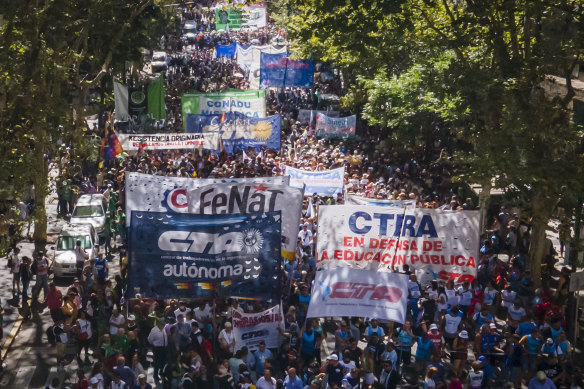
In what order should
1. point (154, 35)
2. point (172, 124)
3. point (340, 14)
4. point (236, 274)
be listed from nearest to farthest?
point (236, 274), point (340, 14), point (172, 124), point (154, 35)

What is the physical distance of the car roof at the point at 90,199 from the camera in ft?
86.1

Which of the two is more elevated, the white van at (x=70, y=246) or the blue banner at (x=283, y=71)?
the blue banner at (x=283, y=71)

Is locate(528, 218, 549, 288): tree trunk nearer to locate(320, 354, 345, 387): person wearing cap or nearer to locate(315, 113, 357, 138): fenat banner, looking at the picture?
locate(320, 354, 345, 387): person wearing cap

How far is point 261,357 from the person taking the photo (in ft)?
49.2

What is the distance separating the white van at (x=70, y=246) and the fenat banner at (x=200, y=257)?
6.64m

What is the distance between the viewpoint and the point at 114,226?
25.0 meters

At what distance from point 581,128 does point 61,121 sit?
41.9 feet

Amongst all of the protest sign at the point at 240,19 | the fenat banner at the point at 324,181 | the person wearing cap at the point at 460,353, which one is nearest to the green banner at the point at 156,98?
the fenat banner at the point at 324,181

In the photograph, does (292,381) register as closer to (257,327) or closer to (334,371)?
(334,371)

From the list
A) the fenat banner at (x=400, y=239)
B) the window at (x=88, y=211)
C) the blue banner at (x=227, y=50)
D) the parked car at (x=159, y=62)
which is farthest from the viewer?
the parked car at (x=159, y=62)

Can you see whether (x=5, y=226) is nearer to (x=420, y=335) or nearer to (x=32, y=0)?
(x=32, y=0)

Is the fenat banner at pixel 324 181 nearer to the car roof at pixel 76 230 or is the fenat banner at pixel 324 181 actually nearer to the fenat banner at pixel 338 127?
the car roof at pixel 76 230

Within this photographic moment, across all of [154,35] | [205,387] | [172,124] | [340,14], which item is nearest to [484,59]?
[340,14]

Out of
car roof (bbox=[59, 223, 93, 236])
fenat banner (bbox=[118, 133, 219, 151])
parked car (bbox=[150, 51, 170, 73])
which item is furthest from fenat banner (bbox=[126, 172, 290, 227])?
parked car (bbox=[150, 51, 170, 73])
